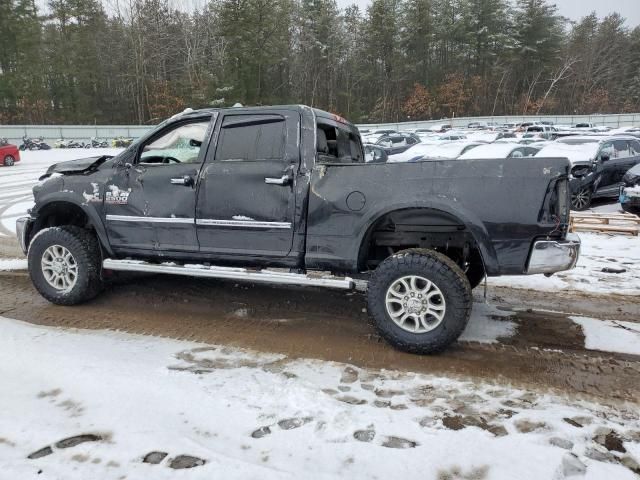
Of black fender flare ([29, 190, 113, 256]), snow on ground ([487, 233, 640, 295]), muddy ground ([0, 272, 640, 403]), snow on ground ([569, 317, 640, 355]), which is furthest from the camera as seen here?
snow on ground ([487, 233, 640, 295])

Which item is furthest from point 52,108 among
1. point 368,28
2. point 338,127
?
point 338,127

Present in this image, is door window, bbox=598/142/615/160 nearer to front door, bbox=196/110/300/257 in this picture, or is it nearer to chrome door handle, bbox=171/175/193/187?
front door, bbox=196/110/300/257

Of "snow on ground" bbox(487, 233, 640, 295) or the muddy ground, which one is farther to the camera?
"snow on ground" bbox(487, 233, 640, 295)

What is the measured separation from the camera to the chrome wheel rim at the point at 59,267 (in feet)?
15.4

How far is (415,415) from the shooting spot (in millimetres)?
2789

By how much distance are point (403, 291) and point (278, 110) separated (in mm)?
1949

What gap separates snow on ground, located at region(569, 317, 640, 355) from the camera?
379cm

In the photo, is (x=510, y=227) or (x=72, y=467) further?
(x=510, y=227)

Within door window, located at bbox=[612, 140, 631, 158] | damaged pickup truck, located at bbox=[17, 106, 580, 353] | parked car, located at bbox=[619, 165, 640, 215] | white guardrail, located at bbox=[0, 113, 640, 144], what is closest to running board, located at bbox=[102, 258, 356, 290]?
damaged pickup truck, located at bbox=[17, 106, 580, 353]

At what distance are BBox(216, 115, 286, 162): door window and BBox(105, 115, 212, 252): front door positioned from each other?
0.71 ft

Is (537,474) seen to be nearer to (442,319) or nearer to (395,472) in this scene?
(395,472)

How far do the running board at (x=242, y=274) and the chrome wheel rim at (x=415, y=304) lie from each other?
0.40 m

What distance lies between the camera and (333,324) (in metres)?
4.34

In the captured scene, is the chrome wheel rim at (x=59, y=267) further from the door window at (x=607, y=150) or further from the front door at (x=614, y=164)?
the door window at (x=607, y=150)
